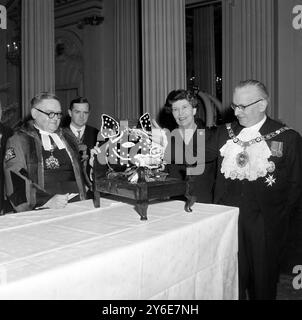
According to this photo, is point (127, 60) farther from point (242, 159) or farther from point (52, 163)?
point (242, 159)

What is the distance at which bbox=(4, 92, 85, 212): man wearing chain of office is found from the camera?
9.60 ft

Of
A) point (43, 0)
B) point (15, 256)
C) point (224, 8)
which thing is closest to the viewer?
point (15, 256)

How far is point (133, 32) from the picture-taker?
26.7ft

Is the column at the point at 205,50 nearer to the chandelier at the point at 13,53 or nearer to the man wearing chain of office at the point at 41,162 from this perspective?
the chandelier at the point at 13,53

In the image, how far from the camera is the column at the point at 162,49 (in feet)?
14.2

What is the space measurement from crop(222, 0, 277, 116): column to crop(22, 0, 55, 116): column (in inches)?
116

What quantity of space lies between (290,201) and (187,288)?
134 centimetres

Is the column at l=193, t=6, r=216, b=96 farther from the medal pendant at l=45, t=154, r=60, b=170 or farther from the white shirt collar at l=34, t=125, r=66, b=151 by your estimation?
the medal pendant at l=45, t=154, r=60, b=170

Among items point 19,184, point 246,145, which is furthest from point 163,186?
point 19,184

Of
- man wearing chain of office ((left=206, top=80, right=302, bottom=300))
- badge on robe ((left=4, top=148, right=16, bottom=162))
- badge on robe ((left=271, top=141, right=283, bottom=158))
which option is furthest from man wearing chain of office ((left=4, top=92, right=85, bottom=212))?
badge on robe ((left=271, top=141, right=283, bottom=158))

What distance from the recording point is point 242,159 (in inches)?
114

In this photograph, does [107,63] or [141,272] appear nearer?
[141,272]

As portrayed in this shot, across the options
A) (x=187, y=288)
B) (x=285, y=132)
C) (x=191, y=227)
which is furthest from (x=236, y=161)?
(x=187, y=288)
